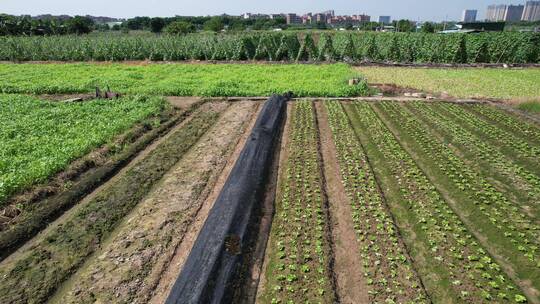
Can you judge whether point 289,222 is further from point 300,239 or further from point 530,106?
point 530,106

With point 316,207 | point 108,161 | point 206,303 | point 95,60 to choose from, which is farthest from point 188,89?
point 95,60

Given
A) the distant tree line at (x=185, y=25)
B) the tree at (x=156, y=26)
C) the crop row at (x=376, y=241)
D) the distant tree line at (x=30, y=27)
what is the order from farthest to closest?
the tree at (x=156, y=26), the distant tree line at (x=185, y=25), the distant tree line at (x=30, y=27), the crop row at (x=376, y=241)

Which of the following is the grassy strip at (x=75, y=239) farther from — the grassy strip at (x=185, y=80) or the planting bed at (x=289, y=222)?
the grassy strip at (x=185, y=80)

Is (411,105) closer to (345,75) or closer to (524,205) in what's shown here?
(345,75)

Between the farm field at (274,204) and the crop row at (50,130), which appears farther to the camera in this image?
the crop row at (50,130)

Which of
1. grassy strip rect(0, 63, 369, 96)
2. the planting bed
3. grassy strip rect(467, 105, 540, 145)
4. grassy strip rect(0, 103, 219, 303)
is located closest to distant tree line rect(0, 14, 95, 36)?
grassy strip rect(0, 63, 369, 96)

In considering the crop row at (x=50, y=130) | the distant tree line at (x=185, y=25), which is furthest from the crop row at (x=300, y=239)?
the distant tree line at (x=185, y=25)
